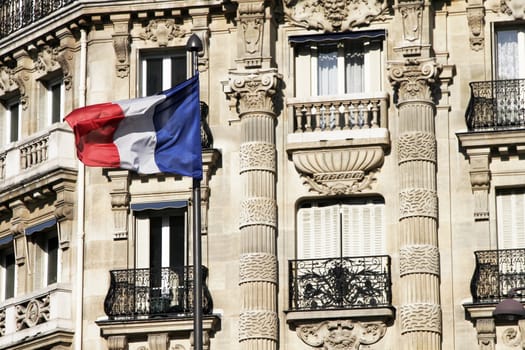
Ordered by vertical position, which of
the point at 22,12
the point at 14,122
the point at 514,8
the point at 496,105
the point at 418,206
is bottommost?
the point at 418,206

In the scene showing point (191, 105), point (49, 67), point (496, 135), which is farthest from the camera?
point (49, 67)

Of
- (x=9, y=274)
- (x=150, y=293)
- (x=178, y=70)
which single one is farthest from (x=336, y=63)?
(x=9, y=274)

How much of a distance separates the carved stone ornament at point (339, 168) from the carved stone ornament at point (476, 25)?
3226 millimetres

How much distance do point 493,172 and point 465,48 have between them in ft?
9.86

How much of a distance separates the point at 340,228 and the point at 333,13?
16.2 ft

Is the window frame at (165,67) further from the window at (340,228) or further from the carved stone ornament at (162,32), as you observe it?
the window at (340,228)

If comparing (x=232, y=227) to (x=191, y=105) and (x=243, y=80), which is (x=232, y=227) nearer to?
(x=243, y=80)

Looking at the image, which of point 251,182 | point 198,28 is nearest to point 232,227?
point 251,182

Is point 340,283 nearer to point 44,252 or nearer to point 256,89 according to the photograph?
point 256,89

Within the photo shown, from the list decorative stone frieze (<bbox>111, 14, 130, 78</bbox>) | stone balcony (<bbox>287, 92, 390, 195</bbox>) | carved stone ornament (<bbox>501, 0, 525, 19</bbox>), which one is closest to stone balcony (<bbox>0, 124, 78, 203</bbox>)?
decorative stone frieze (<bbox>111, 14, 130, 78</bbox>)

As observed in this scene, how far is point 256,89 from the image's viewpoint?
159 feet

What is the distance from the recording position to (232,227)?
48531mm

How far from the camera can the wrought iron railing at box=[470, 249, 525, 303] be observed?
46.6 meters

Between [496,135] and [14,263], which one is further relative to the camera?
[14,263]
